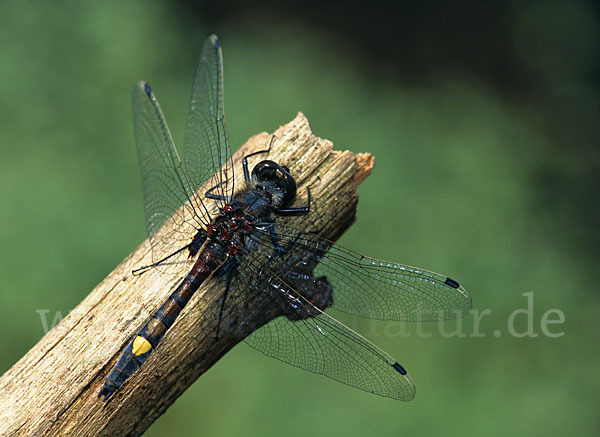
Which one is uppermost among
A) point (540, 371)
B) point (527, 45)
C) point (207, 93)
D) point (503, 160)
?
point (527, 45)

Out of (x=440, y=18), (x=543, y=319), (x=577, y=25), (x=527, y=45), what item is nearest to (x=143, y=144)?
(x=543, y=319)

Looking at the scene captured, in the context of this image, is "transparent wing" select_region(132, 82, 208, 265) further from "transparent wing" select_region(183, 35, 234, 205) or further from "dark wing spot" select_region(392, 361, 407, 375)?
"dark wing spot" select_region(392, 361, 407, 375)

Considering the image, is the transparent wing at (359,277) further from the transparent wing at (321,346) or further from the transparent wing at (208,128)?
the transparent wing at (208,128)

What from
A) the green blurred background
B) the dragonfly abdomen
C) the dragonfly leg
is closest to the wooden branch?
the dragonfly abdomen

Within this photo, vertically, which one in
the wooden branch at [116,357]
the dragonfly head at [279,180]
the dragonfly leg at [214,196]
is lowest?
the wooden branch at [116,357]

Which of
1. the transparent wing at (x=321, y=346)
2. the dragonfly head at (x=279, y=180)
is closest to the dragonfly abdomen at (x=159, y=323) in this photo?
the transparent wing at (x=321, y=346)

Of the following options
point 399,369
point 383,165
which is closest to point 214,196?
point 399,369

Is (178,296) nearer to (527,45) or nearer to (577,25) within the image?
(527,45)
